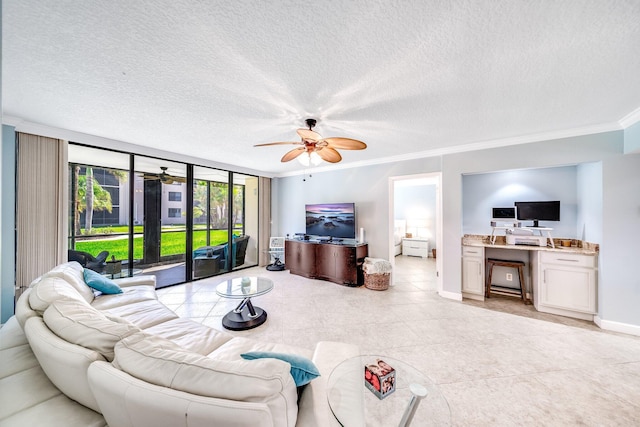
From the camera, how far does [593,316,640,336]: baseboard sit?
2.62m

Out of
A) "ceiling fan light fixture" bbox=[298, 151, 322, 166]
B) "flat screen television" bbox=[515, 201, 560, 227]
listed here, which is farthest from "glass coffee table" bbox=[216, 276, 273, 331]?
"flat screen television" bbox=[515, 201, 560, 227]

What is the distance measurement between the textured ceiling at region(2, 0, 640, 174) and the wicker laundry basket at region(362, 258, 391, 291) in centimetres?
229

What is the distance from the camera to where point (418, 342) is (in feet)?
8.20

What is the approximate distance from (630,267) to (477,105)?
256cm

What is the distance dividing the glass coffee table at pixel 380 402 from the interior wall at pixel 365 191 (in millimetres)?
2990

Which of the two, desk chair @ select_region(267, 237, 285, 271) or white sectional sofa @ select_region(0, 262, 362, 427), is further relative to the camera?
desk chair @ select_region(267, 237, 285, 271)

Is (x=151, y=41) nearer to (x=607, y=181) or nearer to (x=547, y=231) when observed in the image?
(x=607, y=181)

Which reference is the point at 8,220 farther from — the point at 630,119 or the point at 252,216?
the point at 630,119

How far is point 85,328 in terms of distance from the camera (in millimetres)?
1244

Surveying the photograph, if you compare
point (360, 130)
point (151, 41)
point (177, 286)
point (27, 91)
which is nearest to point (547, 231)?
point (360, 130)

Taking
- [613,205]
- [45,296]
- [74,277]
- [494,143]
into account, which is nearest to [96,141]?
[74,277]

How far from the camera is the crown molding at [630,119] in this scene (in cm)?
244

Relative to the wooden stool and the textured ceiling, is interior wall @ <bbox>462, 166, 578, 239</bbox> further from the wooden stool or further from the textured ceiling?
the textured ceiling

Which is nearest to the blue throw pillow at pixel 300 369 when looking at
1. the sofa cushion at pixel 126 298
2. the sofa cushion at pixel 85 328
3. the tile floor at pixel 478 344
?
the sofa cushion at pixel 85 328
